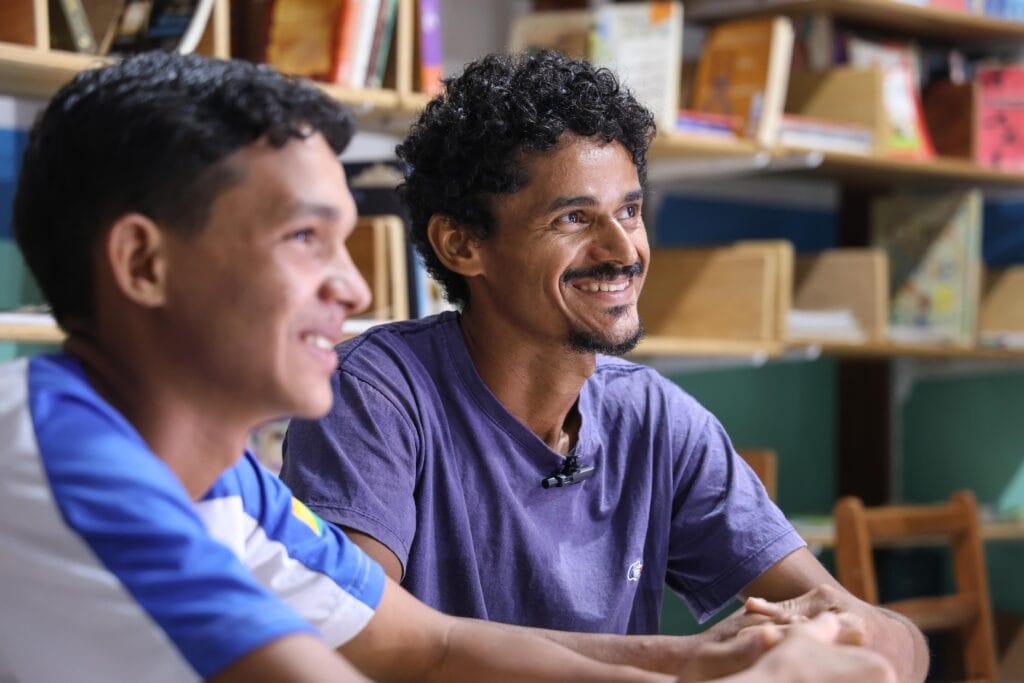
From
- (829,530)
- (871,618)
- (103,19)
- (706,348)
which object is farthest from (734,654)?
(829,530)

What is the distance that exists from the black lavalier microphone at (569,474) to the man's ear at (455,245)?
26 centimetres

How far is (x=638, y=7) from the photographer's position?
279 centimetres

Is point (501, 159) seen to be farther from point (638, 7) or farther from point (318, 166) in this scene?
point (638, 7)

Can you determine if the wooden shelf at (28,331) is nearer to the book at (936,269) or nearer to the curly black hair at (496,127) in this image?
the curly black hair at (496,127)

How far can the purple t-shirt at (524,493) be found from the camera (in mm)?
1420

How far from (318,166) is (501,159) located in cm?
71

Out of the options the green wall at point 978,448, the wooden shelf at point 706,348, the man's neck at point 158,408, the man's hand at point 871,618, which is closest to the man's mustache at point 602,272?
the man's hand at point 871,618

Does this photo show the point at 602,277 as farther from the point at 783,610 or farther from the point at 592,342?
the point at 783,610

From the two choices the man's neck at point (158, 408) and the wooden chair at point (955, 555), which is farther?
the wooden chair at point (955, 555)

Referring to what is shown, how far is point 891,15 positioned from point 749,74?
1.92ft

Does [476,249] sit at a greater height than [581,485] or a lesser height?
greater

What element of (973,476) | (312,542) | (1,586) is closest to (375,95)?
(312,542)

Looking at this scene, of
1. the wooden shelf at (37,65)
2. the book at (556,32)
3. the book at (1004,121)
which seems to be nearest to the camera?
the wooden shelf at (37,65)

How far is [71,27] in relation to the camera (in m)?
2.13
